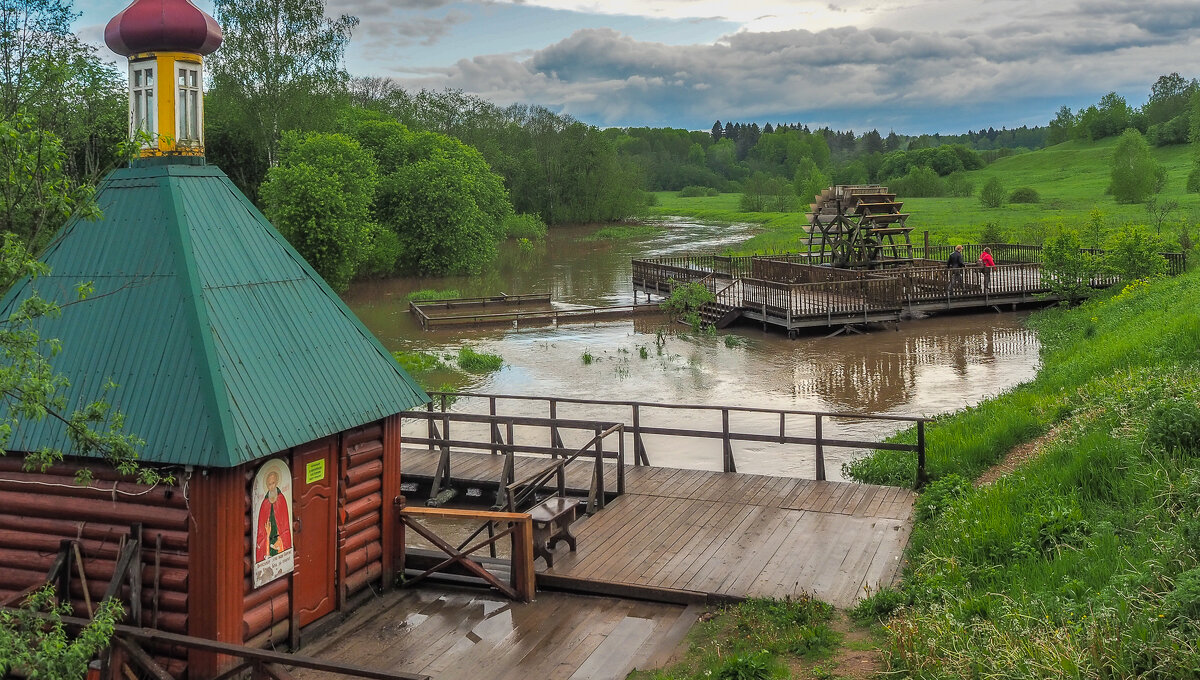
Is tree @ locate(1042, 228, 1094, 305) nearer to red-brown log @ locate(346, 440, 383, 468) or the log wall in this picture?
red-brown log @ locate(346, 440, 383, 468)

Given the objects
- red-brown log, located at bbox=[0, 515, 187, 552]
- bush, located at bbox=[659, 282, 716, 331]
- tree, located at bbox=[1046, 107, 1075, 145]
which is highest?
tree, located at bbox=[1046, 107, 1075, 145]

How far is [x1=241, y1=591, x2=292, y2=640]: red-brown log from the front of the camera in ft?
27.7

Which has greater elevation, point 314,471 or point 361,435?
point 361,435

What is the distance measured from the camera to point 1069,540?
8.79m

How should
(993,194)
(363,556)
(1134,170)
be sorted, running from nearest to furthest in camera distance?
(363,556) → (1134,170) → (993,194)

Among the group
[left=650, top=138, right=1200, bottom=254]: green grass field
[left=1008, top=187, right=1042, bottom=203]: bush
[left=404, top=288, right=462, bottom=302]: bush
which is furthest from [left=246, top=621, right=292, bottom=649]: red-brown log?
[left=1008, top=187, right=1042, bottom=203]: bush

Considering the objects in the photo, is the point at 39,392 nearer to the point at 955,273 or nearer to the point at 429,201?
the point at 955,273

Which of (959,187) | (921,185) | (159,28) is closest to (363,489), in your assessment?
(159,28)

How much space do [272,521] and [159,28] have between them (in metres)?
4.72

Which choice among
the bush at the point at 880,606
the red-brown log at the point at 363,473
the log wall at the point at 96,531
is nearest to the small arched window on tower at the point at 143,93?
the log wall at the point at 96,531

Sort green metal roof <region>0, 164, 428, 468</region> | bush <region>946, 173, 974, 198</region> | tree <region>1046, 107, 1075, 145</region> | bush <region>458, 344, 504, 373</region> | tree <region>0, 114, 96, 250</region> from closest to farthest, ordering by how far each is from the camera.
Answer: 1. tree <region>0, 114, 96, 250</region>
2. green metal roof <region>0, 164, 428, 468</region>
3. bush <region>458, 344, 504, 373</region>
4. bush <region>946, 173, 974, 198</region>
5. tree <region>1046, 107, 1075, 145</region>

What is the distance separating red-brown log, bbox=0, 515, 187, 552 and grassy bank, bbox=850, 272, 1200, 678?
5.89m

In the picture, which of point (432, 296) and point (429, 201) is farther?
point (429, 201)

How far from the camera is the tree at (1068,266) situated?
3225 cm
